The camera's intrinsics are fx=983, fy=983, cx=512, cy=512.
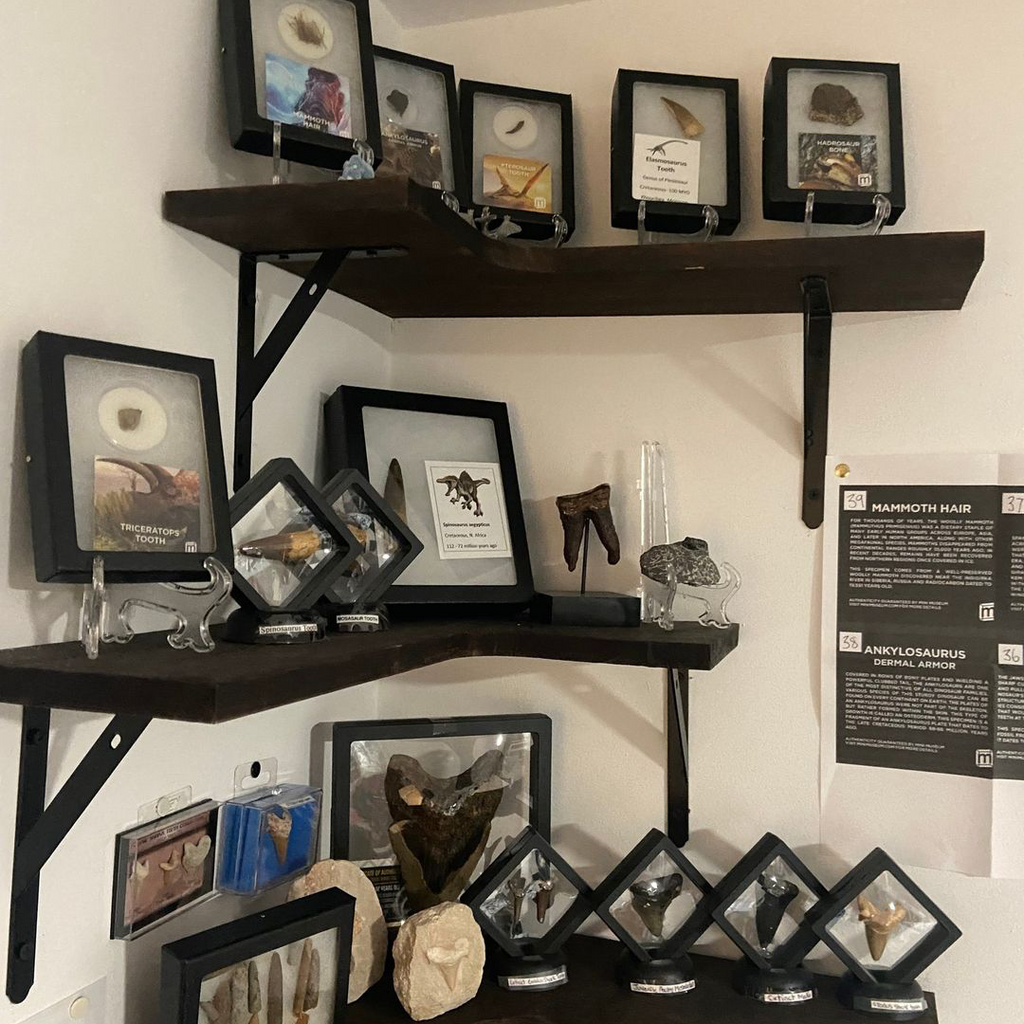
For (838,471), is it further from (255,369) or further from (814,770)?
(255,369)

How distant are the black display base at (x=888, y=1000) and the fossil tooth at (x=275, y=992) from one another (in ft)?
2.08

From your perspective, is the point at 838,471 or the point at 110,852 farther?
the point at 838,471

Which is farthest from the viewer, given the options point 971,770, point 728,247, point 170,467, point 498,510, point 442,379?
point 442,379

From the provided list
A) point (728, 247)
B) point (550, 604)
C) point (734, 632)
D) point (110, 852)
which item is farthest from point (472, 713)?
point (728, 247)

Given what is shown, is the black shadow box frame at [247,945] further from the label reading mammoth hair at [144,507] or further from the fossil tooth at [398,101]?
the fossil tooth at [398,101]

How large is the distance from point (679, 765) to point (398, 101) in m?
0.90

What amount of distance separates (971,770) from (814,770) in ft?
0.59

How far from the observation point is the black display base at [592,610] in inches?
46.1

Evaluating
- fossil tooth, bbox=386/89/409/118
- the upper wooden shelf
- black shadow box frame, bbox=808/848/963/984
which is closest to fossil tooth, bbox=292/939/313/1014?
black shadow box frame, bbox=808/848/963/984

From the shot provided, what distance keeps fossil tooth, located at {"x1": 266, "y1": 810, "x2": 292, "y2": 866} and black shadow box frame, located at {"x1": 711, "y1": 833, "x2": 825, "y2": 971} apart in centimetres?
51

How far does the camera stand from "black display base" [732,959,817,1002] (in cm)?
113

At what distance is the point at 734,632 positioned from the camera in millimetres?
1212

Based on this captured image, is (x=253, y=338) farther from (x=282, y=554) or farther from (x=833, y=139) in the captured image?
(x=833, y=139)

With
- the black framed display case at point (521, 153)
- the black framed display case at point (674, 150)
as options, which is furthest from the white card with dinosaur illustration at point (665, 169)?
the black framed display case at point (521, 153)
